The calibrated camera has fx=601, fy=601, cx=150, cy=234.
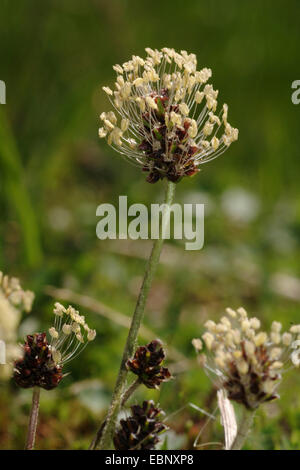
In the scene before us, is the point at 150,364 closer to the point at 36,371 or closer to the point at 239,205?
the point at 36,371

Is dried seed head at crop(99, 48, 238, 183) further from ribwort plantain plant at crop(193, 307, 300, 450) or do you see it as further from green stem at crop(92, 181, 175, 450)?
ribwort plantain plant at crop(193, 307, 300, 450)

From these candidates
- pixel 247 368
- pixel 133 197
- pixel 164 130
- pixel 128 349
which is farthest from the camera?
pixel 133 197

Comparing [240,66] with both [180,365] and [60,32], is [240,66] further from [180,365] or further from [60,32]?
[180,365]

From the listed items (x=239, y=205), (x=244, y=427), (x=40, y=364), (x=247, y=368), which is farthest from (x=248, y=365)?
(x=239, y=205)

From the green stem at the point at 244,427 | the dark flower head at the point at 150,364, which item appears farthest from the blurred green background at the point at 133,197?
the dark flower head at the point at 150,364

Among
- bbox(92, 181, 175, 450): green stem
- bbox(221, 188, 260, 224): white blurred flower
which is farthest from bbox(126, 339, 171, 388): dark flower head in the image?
bbox(221, 188, 260, 224): white blurred flower

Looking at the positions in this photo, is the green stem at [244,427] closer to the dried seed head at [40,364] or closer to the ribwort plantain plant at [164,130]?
the ribwort plantain plant at [164,130]

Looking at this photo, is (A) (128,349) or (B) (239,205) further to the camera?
(B) (239,205)
